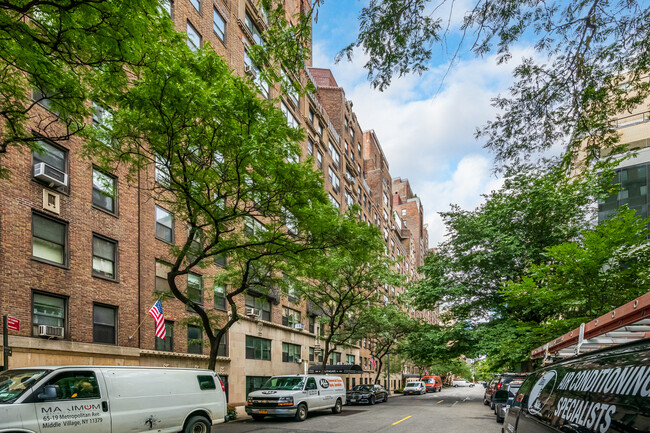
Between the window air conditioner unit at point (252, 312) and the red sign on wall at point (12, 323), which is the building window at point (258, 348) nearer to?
the window air conditioner unit at point (252, 312)

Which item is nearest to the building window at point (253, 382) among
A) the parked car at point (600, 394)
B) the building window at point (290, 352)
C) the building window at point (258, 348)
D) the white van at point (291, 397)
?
the building window at point (258, 348)

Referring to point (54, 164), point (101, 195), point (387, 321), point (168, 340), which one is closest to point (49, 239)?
point (54, 164)

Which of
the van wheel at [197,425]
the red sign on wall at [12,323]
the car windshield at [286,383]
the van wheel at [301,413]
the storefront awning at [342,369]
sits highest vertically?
the red sign on wall at [12,323]

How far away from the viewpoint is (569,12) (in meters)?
6.53

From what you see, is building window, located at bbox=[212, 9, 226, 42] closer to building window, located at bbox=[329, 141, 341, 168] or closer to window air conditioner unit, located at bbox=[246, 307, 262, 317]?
window air conditioner unit, located at bbox=[246, 307, 262, 317]

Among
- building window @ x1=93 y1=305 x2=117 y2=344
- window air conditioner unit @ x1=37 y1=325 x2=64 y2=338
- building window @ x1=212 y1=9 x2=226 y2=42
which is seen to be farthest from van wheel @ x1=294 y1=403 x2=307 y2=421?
building window @ x1=212 y1=9 x2=226 y2=42

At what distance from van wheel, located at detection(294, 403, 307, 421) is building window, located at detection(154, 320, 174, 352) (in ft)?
22.4

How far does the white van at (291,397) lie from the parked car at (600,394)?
47.5ft

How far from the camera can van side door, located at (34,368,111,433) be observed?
26.9ft

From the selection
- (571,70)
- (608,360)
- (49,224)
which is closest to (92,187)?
(49,224)

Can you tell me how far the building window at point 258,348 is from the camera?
92.9ft

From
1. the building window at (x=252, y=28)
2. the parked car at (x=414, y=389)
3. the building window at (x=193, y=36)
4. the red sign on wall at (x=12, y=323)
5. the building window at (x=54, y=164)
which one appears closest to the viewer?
the red sign on wall at (x=12, y=323)

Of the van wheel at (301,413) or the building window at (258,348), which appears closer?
the van wheel at (301,413)

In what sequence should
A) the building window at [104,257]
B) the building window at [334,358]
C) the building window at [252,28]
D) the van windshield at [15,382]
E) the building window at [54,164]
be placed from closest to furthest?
the van windshield at [15,382], the building window at [54,164], the building window at [104,257], the building window at [252,28], the building window at [334,358]
